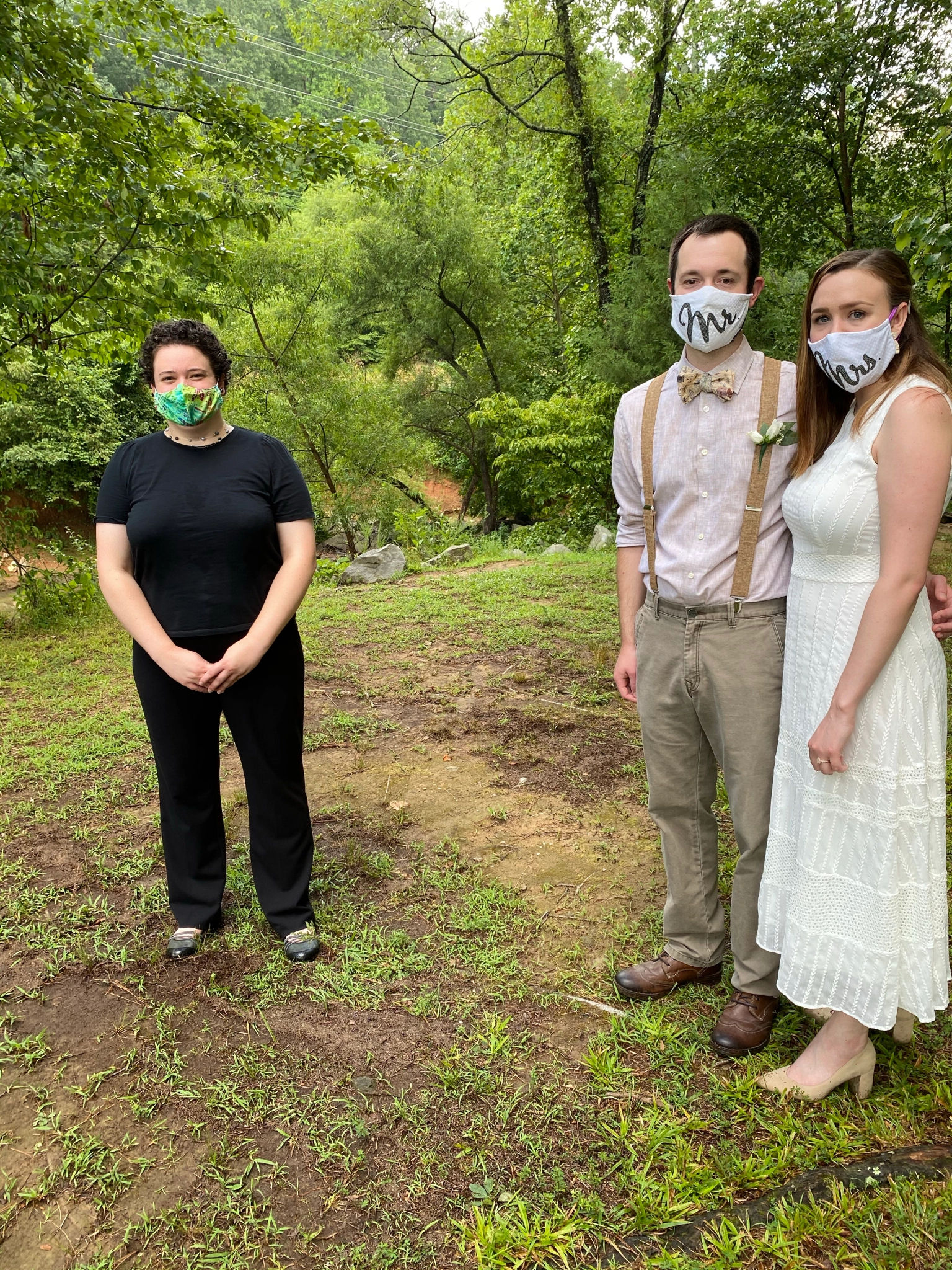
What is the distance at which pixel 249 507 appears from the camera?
2.50 meters

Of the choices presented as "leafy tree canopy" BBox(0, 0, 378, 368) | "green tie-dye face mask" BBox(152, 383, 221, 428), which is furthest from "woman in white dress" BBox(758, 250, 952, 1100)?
"leafy tree canopy" BBox(0, 0, 378, 368)

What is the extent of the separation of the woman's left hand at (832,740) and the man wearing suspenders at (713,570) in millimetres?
266

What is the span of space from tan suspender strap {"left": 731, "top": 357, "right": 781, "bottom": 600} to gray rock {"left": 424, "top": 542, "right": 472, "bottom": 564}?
9471mm

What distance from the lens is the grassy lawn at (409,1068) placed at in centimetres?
179

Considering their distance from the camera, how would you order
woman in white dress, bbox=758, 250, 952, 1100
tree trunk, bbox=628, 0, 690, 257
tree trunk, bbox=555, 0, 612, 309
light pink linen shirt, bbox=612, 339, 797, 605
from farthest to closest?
tree trunk, bbox=555, 0, 612, 309 → tree trunk, bbox=628, 0, 690, 257 → light pink linen shirt, bbox=612, 339, 797, 605 → woman in white dress, bbox=758, 250, 952, 1100

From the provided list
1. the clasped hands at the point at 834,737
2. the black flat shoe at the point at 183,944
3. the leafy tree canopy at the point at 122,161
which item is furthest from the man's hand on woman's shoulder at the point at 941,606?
the leafy tree canopy at the point at 122,161

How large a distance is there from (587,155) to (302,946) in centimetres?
1361

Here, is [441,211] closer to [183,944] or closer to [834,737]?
[183,944]

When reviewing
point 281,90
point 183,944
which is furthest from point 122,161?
point 281,90

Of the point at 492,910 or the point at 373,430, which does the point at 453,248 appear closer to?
the point at 373,430

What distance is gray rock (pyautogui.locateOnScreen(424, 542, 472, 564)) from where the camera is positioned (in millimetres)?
11531

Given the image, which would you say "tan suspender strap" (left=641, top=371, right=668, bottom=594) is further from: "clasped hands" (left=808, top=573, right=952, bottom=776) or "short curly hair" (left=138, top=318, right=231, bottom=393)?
"short curly hair" (left=138, top=318, right=231, bottom=393)

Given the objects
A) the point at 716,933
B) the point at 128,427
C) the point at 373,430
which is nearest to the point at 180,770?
the point at 716,933

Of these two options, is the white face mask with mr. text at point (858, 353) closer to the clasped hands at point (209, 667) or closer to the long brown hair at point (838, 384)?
the long brown hair at point (838, 384)
